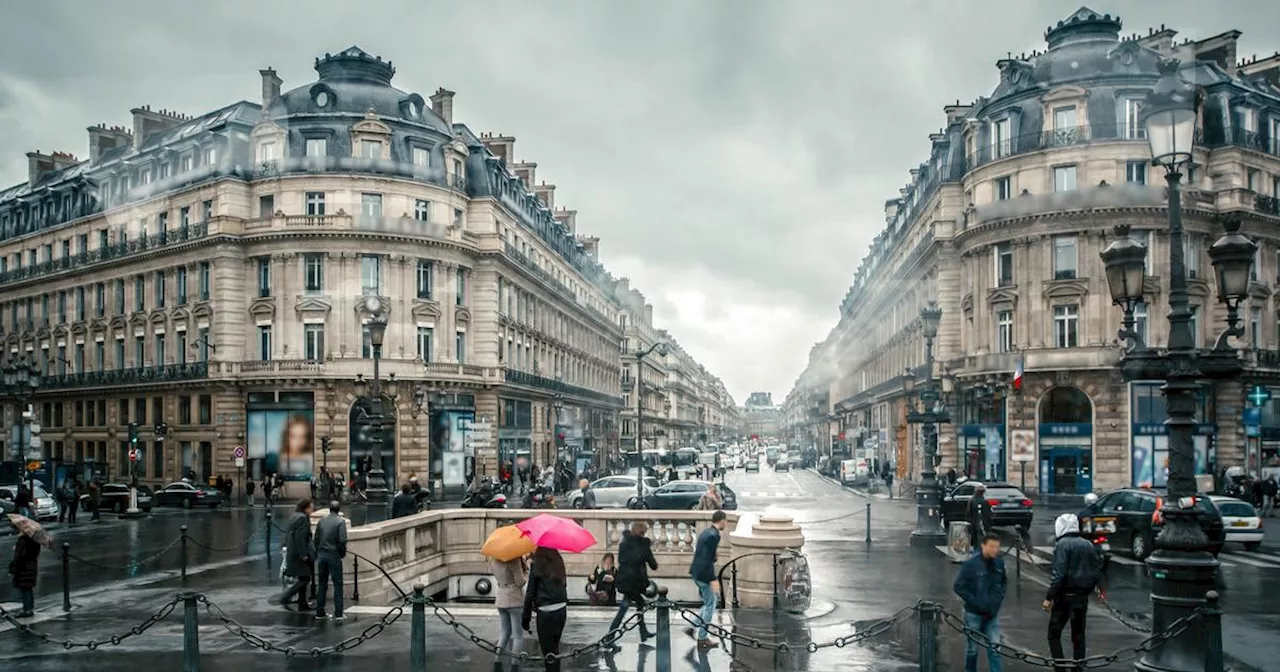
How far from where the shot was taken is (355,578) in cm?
1688

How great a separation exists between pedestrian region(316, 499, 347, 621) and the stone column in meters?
6.26

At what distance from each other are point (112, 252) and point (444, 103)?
68.4 ft

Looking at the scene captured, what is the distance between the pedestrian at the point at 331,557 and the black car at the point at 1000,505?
732 inches

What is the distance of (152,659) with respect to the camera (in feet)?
42.9

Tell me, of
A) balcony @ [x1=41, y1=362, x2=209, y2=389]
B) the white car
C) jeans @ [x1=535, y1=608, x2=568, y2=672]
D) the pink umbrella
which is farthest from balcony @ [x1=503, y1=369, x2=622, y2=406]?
jeans @ [x1=535, y1=608, x2=568, y2=672]

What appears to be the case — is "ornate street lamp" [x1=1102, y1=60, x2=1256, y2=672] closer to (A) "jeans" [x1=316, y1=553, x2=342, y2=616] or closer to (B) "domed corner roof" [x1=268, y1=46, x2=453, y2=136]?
(A) "jeans" [x1=316, y1=553, x2=342, y2=616]

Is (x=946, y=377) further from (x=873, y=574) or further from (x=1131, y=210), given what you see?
(x=873, y=574)

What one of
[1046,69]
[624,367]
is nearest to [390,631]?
[1046,69]

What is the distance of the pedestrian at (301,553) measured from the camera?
1589cm

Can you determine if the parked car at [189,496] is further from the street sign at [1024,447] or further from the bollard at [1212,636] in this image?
the bollard at [1212,636]

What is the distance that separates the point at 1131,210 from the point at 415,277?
3425cm

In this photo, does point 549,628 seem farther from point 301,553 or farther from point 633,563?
point 301,553

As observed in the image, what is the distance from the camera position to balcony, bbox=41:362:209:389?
175ft

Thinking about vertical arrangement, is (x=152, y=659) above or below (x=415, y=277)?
below
